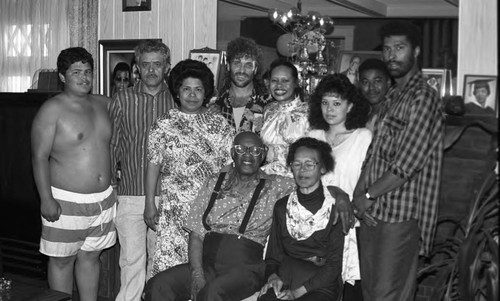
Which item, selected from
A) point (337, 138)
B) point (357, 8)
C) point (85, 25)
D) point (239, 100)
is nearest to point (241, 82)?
point (239, 100)

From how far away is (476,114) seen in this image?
3912 millimetres

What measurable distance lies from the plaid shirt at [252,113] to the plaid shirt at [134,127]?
32 centimetres

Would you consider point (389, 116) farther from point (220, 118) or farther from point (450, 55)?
point (450, 55)

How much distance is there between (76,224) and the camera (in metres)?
4.05

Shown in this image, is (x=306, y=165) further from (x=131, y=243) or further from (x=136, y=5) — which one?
(x=136, y=5)

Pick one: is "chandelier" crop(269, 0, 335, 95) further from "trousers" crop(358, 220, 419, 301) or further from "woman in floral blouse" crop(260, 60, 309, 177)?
"trousers" crop(358, 220, 419, 301)

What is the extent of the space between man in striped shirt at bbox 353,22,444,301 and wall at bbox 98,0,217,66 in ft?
6.82

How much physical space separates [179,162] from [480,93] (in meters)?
1.64

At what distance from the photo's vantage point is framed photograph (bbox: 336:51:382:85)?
4.59m

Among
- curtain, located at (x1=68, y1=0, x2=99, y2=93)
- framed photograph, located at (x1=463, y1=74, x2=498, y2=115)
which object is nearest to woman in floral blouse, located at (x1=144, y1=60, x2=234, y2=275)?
framed photograph, located at (x1=463, y1=74, x2=498, y2=115)

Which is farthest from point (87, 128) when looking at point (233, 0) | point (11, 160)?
point (233, 0)

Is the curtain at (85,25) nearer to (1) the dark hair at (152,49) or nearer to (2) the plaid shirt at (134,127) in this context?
(1) the dark hair at (152,49)

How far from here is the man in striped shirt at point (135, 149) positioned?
4.17m

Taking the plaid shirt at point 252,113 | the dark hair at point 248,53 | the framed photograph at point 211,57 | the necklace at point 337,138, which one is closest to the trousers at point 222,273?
the necklace at point 337,138
